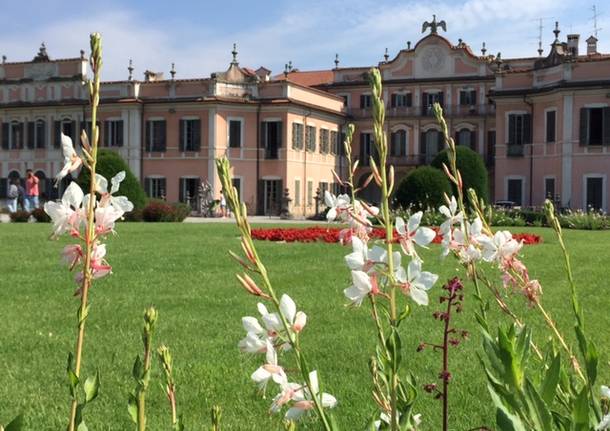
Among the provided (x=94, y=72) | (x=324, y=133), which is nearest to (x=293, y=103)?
(x=324, y=133)

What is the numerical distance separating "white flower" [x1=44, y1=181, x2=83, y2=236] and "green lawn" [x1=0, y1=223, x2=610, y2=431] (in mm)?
753

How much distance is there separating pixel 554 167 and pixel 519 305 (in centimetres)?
2784

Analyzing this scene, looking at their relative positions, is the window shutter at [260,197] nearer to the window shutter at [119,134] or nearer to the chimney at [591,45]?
the window shutter at [119,134]

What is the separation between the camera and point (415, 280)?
4.41 feet

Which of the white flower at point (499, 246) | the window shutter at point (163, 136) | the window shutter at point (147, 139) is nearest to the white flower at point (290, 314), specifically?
the white flower at point (499, 246)

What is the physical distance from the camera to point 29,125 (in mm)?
40469

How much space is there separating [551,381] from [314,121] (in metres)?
38.6

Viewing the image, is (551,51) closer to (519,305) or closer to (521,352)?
(519,305)

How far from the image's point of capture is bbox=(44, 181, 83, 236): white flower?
1.45 meters

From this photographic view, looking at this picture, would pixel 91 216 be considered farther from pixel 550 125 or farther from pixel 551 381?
pixel 550 125

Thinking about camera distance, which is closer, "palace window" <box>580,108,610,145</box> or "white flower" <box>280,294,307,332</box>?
"white flower" <box>280,294,307,332</box>

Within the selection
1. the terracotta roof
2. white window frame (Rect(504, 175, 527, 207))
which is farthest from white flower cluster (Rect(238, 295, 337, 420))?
the terracotta roof

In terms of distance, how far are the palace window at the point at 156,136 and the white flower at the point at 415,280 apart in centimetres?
3740

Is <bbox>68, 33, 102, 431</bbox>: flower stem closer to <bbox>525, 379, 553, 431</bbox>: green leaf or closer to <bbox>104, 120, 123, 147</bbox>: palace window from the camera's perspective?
<bbox>525, 379, 553, 431</bbox>: green leaf
